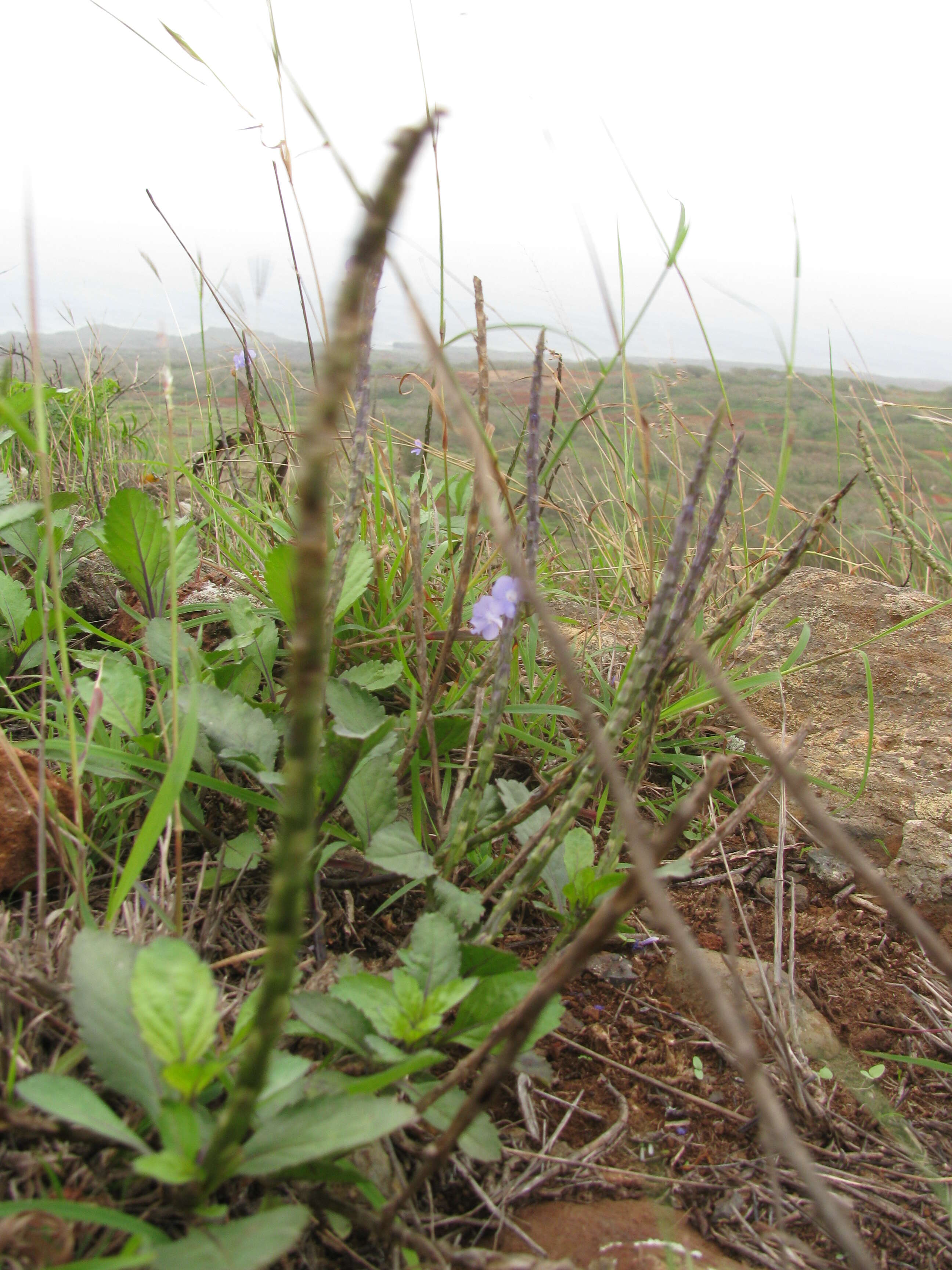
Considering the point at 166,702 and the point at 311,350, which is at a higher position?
the point at 311,350

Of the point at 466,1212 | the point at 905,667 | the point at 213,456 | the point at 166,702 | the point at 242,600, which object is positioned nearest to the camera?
the point at 466,1212

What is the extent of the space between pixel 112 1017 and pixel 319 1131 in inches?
10.0

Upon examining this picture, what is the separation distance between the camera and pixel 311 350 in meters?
1.79

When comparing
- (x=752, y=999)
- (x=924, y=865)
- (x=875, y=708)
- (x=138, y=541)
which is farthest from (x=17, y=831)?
(x=875, y=708)

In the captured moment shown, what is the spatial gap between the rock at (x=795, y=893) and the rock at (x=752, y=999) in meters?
0.19

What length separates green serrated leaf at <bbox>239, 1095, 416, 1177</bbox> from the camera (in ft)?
2.27

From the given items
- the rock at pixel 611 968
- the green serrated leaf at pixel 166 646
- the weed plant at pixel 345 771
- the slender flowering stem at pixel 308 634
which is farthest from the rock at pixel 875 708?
the slender flowering stem at pixel 308 634

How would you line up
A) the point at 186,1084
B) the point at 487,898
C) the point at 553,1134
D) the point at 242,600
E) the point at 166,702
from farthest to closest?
the point at 242,600 < the point at 166,702 < the point at 487,898 < the point at 553,1134 < the point at 186,1084

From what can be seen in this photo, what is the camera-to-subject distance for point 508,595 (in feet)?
3.70

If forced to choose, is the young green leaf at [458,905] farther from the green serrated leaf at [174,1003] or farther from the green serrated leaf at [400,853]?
the green serrated leaf at [174,1003]

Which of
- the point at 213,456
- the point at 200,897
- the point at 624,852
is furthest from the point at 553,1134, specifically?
the point at 213,456

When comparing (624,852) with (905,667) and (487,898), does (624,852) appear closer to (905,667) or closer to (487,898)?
(487,898)

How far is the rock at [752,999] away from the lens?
1177 mm

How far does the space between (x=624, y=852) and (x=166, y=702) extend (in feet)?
2.71
